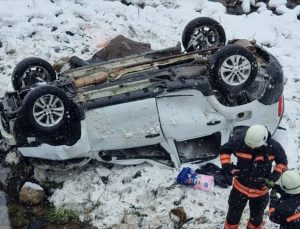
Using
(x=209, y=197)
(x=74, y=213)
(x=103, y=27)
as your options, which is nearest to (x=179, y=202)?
(x=209, y=197)

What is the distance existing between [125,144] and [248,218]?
1875mm

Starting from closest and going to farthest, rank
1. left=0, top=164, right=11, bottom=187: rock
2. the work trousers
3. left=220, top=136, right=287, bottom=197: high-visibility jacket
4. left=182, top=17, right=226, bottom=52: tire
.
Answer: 1. left=220, top=136, right=287, bottom=197: high-visibility jacket
2. the work trousers
3. left=0, top=164, right=11, bottom=187: rock
4. left=182, top=17, right=226, bottom=52: tire

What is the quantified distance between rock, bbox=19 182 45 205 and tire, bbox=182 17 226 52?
3289 millimetres

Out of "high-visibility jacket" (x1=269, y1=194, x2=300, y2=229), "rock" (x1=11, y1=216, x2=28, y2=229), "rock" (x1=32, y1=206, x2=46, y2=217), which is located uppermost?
"high-visibility jacket" (x1=269, y1=194, x2=300, y2=229)

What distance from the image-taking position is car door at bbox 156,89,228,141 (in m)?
7.18

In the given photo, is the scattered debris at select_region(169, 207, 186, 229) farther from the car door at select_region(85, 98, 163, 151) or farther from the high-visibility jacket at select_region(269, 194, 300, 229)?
the high-visibility jacket at select_region(269, 194, 300, 229)

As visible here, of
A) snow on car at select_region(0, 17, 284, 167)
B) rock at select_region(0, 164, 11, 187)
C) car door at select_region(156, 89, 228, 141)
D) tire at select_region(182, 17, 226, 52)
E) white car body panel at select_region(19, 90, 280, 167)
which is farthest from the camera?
tire at select_region(182, 17, 226, 52)

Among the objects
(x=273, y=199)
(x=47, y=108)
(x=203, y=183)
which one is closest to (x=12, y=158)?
(x=47, y=108)

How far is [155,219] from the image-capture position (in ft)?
22.3

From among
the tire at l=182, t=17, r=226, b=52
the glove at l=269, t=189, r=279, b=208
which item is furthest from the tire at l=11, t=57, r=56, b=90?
the glove at l=269, t=189, r=279, b=208

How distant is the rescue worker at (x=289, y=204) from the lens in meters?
5.11

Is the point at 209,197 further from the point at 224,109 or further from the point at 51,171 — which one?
the point at 51,171

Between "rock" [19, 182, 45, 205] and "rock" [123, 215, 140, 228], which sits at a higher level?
"rock" [19, 182, 45, 205]

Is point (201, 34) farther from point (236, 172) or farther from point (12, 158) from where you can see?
point (12, 158)
